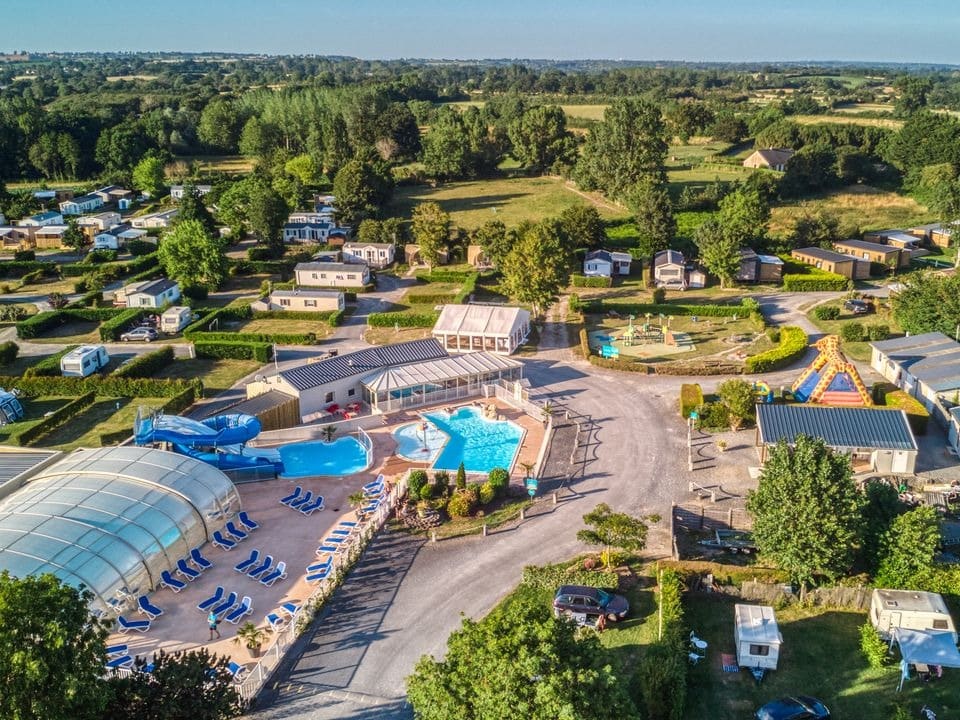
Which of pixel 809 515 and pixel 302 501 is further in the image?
pixel 302 501

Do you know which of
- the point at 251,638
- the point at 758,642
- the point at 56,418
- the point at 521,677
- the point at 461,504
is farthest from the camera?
the point at 56,418

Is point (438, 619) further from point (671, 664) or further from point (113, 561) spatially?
point (113, 561)

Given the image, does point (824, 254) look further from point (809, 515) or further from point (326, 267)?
point (809, 515)

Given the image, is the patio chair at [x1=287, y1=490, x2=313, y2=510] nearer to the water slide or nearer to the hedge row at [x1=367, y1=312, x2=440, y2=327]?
the water slide

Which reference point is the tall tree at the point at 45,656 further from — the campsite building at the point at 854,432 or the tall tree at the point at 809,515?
the campsite building at the point at 854,432

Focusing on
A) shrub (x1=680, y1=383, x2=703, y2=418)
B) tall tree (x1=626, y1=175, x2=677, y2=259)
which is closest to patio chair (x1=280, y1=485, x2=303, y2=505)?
shrub (x1=680, y1=383, x2=703, y2=418)

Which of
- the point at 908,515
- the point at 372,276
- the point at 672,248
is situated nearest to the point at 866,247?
the point at 672,248

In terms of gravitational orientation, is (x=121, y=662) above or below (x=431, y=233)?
below

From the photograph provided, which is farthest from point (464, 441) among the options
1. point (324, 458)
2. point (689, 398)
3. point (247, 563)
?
point (247, 563)
